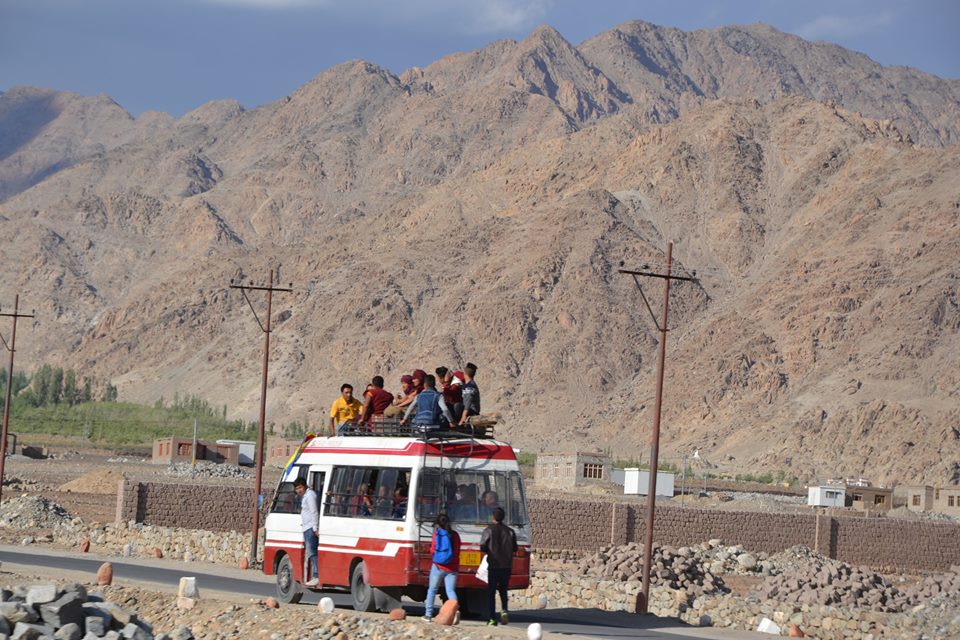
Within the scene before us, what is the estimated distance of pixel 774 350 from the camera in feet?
398

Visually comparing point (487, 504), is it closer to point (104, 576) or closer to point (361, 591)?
point (361, 591)

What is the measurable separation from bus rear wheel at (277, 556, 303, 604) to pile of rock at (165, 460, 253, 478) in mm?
47324

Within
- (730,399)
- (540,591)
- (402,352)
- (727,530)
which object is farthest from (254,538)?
(402,352)

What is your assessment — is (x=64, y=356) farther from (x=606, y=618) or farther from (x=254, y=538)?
(x=606, y=618)

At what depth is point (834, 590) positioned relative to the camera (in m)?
33.3

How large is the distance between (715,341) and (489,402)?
18559 mm

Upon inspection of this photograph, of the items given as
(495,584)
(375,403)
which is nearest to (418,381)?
(375,403)

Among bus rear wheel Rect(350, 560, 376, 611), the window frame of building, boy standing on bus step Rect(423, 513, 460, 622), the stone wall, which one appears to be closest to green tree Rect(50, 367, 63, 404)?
the window frame of building

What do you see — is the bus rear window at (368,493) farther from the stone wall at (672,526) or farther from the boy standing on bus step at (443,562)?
the stone wall at (672,526)

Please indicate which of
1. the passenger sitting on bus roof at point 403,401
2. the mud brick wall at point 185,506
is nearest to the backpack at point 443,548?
the passenger sitting on bus roof at point 403,401

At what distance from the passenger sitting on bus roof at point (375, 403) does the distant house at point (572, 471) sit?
55.7 metres

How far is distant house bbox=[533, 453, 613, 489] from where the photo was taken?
262 ft

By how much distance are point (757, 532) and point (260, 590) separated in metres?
24.1

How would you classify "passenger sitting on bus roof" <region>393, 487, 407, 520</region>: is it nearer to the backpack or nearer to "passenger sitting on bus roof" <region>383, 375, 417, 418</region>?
the backpack
